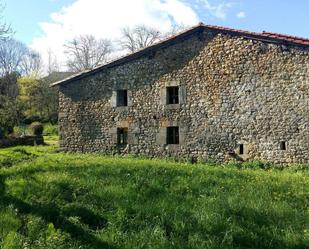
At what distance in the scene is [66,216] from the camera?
23.8 ft

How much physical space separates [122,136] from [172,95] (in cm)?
299

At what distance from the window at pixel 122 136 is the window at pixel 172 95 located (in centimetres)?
240

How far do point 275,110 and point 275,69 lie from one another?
157 cm

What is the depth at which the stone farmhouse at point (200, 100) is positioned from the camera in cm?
1563

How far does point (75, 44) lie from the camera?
202 feet

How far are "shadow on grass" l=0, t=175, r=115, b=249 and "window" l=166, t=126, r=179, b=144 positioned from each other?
1037 centimetres

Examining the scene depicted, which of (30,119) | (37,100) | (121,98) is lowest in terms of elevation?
(30,119)

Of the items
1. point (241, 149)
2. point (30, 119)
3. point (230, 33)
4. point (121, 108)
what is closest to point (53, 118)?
point (30, 119)

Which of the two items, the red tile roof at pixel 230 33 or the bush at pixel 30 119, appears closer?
the red tile roof at pixel 230 33

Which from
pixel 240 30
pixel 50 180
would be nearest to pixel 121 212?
pixel 50 180

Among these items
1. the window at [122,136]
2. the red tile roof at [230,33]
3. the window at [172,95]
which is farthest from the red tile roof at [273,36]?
the window at [122,136]

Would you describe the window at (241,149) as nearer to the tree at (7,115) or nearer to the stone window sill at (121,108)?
the stone window sill at (121,108)

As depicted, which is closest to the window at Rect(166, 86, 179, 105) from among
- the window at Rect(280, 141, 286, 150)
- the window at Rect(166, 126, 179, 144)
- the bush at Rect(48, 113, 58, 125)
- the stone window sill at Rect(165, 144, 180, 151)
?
the window at Rect(166, 126, 179, 144)

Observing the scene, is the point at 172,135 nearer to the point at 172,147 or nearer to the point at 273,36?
the point at 172,147
